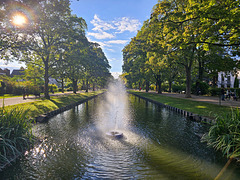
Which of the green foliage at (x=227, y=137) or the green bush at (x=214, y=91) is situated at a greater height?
the green bush at (x=214, y=91)

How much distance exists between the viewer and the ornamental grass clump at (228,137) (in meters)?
6.38

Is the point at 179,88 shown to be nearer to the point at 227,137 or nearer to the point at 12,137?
the point at 227,137

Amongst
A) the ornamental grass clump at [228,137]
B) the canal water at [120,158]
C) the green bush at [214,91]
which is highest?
the green bush at [214,91]

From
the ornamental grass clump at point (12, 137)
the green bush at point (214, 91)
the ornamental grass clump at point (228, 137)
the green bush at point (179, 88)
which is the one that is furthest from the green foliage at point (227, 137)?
the green bush at point (179, 88)

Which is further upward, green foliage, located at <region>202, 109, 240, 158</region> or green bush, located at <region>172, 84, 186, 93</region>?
green bush, located at <region>172, 84, 186, 93</region>

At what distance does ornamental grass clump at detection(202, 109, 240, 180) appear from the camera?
6.38m

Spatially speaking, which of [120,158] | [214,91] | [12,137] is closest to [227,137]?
[120,158]

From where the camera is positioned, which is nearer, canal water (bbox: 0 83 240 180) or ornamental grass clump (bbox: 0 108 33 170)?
canal water (bbox: 0 83 240 180)

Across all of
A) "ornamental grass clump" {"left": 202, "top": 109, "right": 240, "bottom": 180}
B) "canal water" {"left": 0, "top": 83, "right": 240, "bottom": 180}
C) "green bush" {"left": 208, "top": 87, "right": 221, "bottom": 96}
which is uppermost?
"green bush" {"left": 208, "top": 87, "right": 221, "bottom": 96}

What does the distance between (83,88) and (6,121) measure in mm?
69419

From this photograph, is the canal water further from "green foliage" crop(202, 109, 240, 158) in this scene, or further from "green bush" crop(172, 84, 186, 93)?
"green bush" crop(172, 84, 186, 93)

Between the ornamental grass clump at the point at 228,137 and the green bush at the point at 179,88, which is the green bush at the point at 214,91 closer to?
the green bush at the point at 179,88

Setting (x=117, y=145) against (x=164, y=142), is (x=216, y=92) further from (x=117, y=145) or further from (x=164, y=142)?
(x=117, y=145)

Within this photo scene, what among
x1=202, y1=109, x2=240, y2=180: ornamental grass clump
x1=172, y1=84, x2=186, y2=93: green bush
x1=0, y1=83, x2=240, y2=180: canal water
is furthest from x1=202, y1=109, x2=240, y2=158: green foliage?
x1=172, y1=84, x2=186, y2=93: green bush
